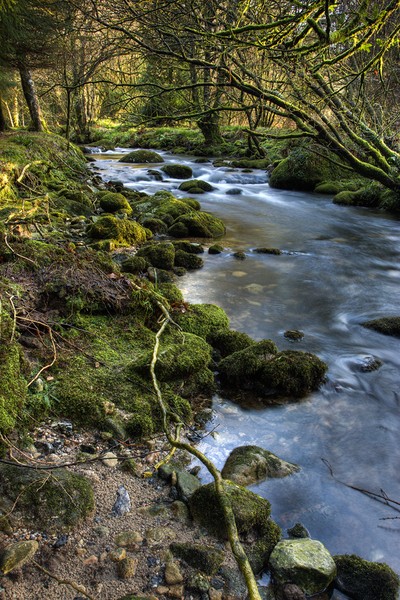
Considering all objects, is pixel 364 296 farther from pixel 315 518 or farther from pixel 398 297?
pixel 315 518

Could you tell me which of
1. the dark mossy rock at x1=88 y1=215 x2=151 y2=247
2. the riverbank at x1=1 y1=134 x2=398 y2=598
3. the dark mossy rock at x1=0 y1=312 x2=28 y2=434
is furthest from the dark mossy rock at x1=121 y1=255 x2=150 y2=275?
the dark mossy rock at x1=0 y1=312 x2=28 y2=434

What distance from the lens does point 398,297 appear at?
23.9ft

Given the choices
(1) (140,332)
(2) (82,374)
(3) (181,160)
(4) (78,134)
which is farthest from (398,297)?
(4) (78,134)

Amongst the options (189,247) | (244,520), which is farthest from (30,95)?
(244,520)

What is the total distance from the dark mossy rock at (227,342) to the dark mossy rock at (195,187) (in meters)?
10.6

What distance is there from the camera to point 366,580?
7.72 feet

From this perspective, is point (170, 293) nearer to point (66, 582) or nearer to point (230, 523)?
point (230, 523)

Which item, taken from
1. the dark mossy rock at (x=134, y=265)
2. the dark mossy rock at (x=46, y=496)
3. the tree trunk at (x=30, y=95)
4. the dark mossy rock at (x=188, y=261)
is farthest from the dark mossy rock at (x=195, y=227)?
the tree trunk at (x=30, y=95)

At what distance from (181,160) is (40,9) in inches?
370

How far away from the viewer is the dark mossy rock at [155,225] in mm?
9414

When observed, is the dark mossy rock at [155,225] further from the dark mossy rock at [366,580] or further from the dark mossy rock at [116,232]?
the dark mossy rock at [366,580]

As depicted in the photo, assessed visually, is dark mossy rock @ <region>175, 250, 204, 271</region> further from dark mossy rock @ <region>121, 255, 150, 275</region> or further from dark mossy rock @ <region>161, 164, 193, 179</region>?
dark mossy rock @ <region>161, 164, 193, 179</region>

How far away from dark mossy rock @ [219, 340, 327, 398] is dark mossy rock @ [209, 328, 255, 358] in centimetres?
33

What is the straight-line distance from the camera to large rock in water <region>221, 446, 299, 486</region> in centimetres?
307
